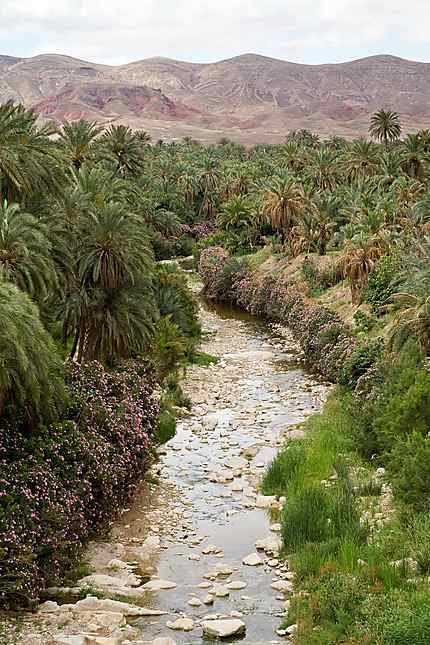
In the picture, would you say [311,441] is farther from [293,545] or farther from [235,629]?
[235,629]

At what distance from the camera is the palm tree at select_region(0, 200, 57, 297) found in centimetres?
2145

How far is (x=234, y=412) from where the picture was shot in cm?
2891

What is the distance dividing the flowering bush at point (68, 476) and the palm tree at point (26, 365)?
1.55 ft

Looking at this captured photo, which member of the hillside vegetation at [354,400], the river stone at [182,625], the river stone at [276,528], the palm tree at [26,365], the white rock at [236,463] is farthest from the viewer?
the white rock at [236,463]

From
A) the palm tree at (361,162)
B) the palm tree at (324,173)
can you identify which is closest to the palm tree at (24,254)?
the palm tree at (324,173)

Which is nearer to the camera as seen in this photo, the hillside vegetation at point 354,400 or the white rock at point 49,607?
the hillside vegetation at point 354,400

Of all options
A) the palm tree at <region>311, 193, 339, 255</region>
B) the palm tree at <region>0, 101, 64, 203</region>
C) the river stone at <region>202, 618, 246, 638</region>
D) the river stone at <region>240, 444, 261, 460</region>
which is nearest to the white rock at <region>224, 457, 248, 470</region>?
the river stone at <region>240, 444, 261, 460</region>

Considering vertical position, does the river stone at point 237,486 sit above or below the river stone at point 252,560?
above

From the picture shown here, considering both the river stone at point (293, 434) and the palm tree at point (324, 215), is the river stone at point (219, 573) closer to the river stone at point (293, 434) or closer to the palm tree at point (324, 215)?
the river stone at point (293, 434)

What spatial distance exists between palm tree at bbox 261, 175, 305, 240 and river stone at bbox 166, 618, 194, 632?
121 ft

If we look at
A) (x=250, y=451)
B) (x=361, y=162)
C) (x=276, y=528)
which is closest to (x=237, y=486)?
(x=250, y=451)

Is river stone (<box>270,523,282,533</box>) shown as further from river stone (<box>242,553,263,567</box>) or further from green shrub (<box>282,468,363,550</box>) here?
river stone (<box>242,553,263,567</box>)

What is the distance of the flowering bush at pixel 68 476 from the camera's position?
14711 millimetres

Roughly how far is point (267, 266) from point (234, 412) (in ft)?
75.1
